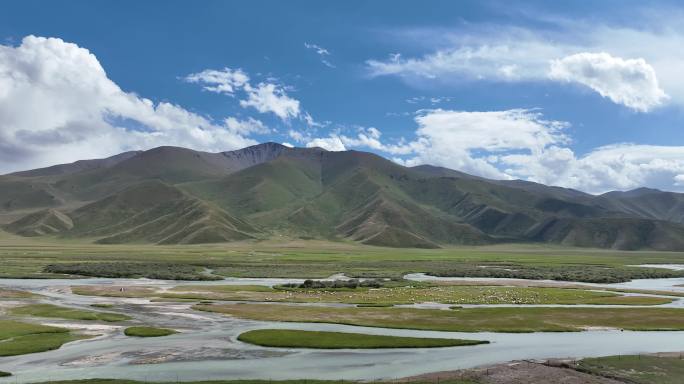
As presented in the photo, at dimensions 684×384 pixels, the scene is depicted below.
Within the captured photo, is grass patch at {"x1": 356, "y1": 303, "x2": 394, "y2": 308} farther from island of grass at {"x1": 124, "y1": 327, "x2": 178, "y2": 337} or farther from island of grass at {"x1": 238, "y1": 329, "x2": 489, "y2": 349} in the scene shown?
island of grass at {"x1": 124, "y1": 327, "x2": 178, "y2": 337}

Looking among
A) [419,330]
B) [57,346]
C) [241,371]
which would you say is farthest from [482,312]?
[57,346]

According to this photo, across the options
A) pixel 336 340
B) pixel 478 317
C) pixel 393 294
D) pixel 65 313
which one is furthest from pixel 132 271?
pixel 336 340

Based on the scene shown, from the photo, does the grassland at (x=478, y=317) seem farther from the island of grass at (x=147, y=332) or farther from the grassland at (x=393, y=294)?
the island of grass at (x=147, y=332)

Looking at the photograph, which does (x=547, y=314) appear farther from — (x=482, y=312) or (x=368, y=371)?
(x=368, y=371)

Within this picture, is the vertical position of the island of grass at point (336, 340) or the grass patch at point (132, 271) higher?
the island of grass at point (336, 340)

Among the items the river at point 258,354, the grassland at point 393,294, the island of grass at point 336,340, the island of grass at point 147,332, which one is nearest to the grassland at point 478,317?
the river at point 258,354

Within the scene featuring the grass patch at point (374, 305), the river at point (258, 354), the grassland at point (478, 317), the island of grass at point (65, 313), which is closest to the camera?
the river at point (258, 354)

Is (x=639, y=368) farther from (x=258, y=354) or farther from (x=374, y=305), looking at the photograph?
(x=374, y=305)
